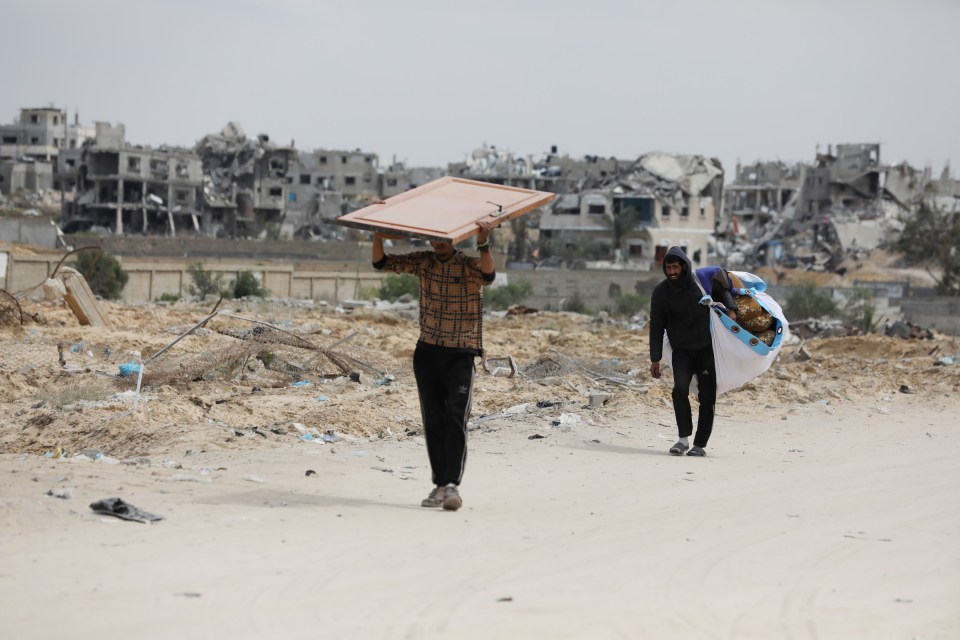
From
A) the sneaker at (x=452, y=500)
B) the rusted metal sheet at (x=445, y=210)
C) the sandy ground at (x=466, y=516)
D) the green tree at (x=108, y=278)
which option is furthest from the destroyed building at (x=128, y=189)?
the sneaker at (x=452, y=500)

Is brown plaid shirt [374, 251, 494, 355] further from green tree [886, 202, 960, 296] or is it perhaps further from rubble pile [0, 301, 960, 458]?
green tree [886, 202, 960, 296]

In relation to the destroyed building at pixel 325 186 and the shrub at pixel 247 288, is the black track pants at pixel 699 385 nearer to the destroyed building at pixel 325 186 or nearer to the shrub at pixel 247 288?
the shrub at pixel 247 288

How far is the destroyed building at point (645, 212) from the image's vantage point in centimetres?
7538

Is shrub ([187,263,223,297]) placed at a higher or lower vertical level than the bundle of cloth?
lower

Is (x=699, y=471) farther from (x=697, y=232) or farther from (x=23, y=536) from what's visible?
(x=697, y=232)

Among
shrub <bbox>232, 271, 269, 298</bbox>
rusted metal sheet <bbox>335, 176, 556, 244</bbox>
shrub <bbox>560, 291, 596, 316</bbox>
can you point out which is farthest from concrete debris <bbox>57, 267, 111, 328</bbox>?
shrub <bbox>560, 291, 596, 316</bbox>

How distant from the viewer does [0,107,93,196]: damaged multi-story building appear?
102812 mm

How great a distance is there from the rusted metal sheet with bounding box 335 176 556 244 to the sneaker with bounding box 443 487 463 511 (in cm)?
145

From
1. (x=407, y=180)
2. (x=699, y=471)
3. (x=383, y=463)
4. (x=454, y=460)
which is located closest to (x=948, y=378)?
(x=699, y=471)

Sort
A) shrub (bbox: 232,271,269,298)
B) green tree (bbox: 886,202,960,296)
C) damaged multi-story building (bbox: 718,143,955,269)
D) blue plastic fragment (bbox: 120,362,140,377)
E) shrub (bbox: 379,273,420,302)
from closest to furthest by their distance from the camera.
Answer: blue plastic fragment (bbox: 120,362,140,377)
shrub (bbox: 232,271,269,298)
shrub (bbox: 379,273,420,302)
green tree (bbox: 886,202,960,296)
damaged multi-story building (bbox: 718,143,955,269)

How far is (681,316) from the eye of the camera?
33.3ft

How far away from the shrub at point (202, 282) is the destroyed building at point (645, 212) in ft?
116

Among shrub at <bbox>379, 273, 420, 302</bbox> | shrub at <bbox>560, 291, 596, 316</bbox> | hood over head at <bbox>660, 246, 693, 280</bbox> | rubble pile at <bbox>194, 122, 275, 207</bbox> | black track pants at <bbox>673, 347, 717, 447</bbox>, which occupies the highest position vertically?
rubble pile at <bbox>194, 122, 275, 207</bbox>

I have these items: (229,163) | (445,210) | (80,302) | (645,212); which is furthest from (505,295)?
(229,163)
